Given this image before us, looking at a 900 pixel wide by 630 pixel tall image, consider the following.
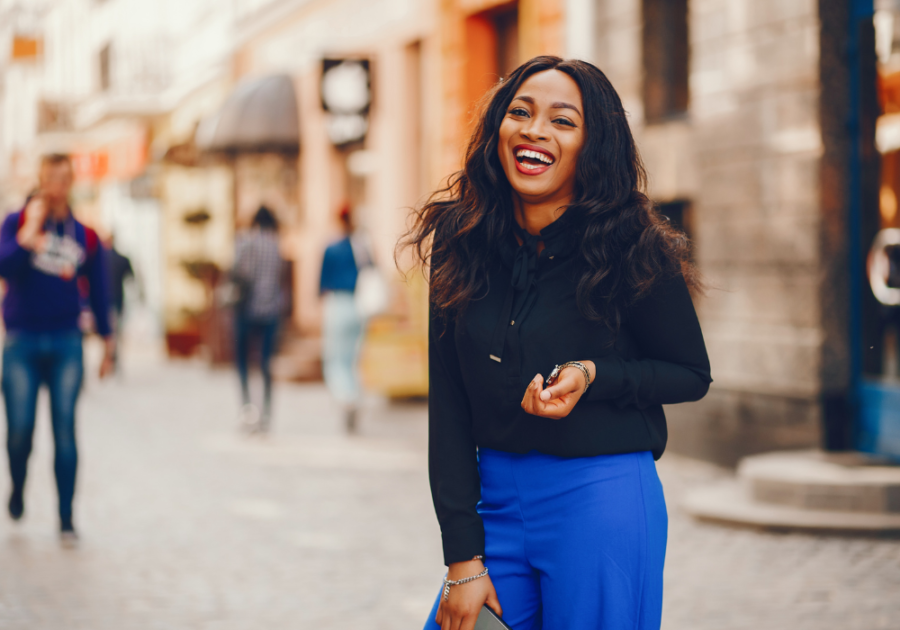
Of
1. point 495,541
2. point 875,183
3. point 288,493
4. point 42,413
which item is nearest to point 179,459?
point 288,493

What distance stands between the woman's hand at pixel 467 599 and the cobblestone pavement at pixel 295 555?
8.75 feet

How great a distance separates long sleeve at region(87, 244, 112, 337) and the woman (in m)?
4.66

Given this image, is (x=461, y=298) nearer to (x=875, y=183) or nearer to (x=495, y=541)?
(x=495, y=541)

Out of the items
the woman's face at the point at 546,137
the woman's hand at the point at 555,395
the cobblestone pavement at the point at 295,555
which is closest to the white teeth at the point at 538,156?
the woman's face at the point at 546,137

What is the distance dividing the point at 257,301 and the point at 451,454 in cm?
861

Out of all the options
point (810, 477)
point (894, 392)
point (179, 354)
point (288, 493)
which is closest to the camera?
point (810, 477)

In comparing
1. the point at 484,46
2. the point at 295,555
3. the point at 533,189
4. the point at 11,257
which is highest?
the point at 484,46

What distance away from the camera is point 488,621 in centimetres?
233

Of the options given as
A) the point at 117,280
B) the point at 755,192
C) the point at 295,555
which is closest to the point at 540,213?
the point at 295,555

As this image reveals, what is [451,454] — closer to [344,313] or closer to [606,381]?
[606,381]

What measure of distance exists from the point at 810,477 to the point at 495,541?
491 centimetres

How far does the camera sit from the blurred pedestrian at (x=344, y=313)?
431 inches

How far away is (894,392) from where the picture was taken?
24.5ft

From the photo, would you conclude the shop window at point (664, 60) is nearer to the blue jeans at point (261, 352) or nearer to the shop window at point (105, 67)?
the blue jeans at point (261, 352)
